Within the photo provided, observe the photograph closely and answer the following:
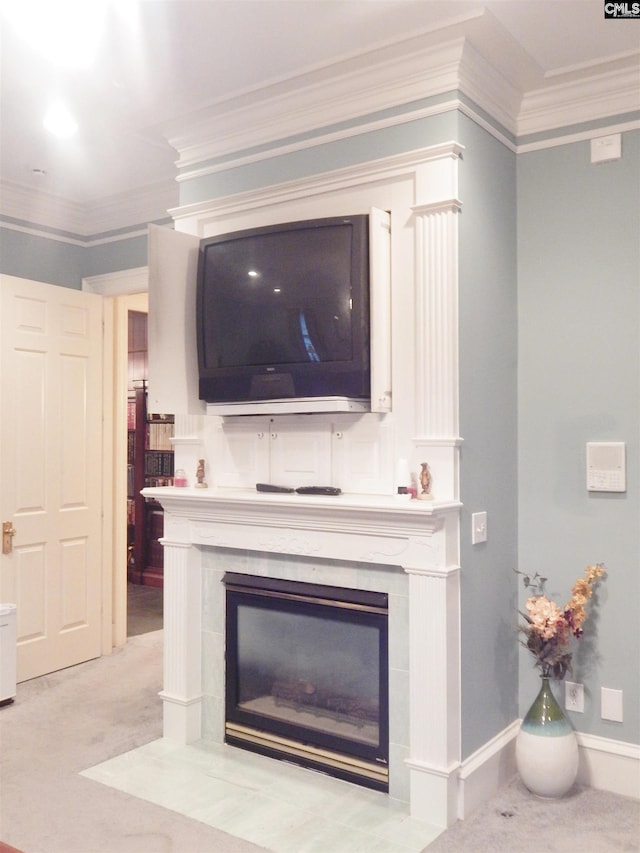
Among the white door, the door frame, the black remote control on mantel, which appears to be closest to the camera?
the black remote control on mantel

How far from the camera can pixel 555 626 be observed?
109 inches

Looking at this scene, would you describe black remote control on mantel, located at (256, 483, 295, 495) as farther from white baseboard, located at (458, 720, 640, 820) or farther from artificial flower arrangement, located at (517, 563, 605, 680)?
white baseboard, located at (458, 720, 640, 820)

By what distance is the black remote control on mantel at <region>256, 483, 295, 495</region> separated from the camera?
296 centimetres

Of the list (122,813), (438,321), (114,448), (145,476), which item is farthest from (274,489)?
(145,476)

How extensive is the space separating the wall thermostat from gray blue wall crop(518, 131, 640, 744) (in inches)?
1.2

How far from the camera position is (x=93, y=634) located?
177 inches

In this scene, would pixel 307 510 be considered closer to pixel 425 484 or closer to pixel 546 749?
pixel 425 484

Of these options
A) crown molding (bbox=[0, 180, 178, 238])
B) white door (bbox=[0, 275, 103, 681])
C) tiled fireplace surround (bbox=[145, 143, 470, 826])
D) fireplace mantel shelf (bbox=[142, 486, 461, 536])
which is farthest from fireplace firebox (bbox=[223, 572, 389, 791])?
crown molding (bbox=[0, 180, 178, 238])

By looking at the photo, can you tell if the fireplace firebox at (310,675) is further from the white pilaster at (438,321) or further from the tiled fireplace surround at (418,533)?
the white pilaster at (438,321)

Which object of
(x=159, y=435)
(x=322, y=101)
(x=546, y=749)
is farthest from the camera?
(x=159, y=435)

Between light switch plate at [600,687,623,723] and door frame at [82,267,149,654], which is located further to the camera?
door frame at [82,267,149,654]

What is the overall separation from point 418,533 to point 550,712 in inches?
34.4

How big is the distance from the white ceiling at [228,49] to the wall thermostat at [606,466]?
142 cm

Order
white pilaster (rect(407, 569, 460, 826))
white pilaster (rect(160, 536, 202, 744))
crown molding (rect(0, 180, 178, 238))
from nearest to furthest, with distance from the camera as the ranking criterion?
white pilaster (rect(407, 569, 460, 826)) < white pilaster (rect(160, 536, 202, 744)) < crown molding (rect(0, 180, 178, 238))
